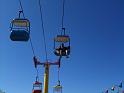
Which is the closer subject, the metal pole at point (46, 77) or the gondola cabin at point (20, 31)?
the gondola cabin at point (20, 31)

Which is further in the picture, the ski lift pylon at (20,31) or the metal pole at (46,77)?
the metal pole at (46,77)

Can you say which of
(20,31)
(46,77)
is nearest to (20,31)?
(20,31)

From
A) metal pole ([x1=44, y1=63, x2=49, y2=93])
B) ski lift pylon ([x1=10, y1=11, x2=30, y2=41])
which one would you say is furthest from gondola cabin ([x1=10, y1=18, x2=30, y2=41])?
metal pole ([x1=44, y1=63, x2=49, y2=93])

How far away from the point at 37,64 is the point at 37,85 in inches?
82.1

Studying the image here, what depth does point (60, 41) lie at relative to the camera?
1177 inches

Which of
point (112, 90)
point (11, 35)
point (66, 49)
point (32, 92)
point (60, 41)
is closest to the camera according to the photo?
point (11, 35)

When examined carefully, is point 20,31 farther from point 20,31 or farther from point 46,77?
point 46,77

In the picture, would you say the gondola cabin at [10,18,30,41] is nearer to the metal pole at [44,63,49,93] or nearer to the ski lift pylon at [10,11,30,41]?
the ski lift pylon at [10,11,30,41]

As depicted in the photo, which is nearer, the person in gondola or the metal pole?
the person in gondola

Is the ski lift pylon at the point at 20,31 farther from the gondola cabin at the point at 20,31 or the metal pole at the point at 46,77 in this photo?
the metal pole at the point at 46,77

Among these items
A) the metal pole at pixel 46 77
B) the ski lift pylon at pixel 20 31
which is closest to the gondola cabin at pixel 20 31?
the ski lift pylon at pixel 20 31

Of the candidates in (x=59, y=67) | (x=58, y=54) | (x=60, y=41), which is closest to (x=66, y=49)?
(x=58, y=54)

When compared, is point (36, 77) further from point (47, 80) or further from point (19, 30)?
point (19, 30)

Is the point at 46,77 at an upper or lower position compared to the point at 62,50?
lower
